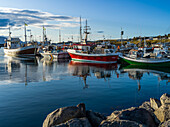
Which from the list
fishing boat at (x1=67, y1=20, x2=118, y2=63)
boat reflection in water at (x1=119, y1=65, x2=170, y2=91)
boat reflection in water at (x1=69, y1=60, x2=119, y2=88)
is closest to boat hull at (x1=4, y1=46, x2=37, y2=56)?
fishing boat at (x1=67, y1=20, x2=118, y2=63)

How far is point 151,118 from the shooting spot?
332 inches

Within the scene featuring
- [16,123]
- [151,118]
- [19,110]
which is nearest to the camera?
[151,118]

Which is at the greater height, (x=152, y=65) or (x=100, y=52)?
(x=100, y=52)

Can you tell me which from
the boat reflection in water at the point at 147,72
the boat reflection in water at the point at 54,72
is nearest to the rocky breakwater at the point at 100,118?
the boat reflection in water at the point at 147,72

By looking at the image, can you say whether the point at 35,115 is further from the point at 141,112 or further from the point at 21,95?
the point at 141,112

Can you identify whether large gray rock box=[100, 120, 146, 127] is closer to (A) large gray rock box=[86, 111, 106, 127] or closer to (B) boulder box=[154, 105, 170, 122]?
(A) large gray rock box=[86, 111, 106, 127]

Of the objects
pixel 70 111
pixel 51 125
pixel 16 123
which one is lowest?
pixel 16 123

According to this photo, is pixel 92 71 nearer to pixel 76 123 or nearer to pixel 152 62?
pixel 152 62

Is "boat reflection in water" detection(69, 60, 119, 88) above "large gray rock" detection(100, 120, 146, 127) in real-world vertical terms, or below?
below

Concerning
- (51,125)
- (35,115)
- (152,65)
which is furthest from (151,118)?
(152,65)

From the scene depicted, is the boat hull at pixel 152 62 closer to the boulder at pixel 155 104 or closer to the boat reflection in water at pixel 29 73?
the boat reflection in water at pixel 29 73

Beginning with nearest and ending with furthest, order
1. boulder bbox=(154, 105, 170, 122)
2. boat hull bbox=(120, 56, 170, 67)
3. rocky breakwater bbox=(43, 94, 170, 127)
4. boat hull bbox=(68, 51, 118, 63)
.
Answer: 1. rocky breakwater bbox=(43, 94, 170, 127)
2. boulder bbox=(154, 105, 170, 122)
3. boat hull bbox=(120, 56, 170, 67)
4. boat hull bbox=(68, 51, 118, 63)

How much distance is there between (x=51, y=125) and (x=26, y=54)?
268 ft

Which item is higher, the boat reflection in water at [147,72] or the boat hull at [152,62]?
the boat hull at [152,62]
